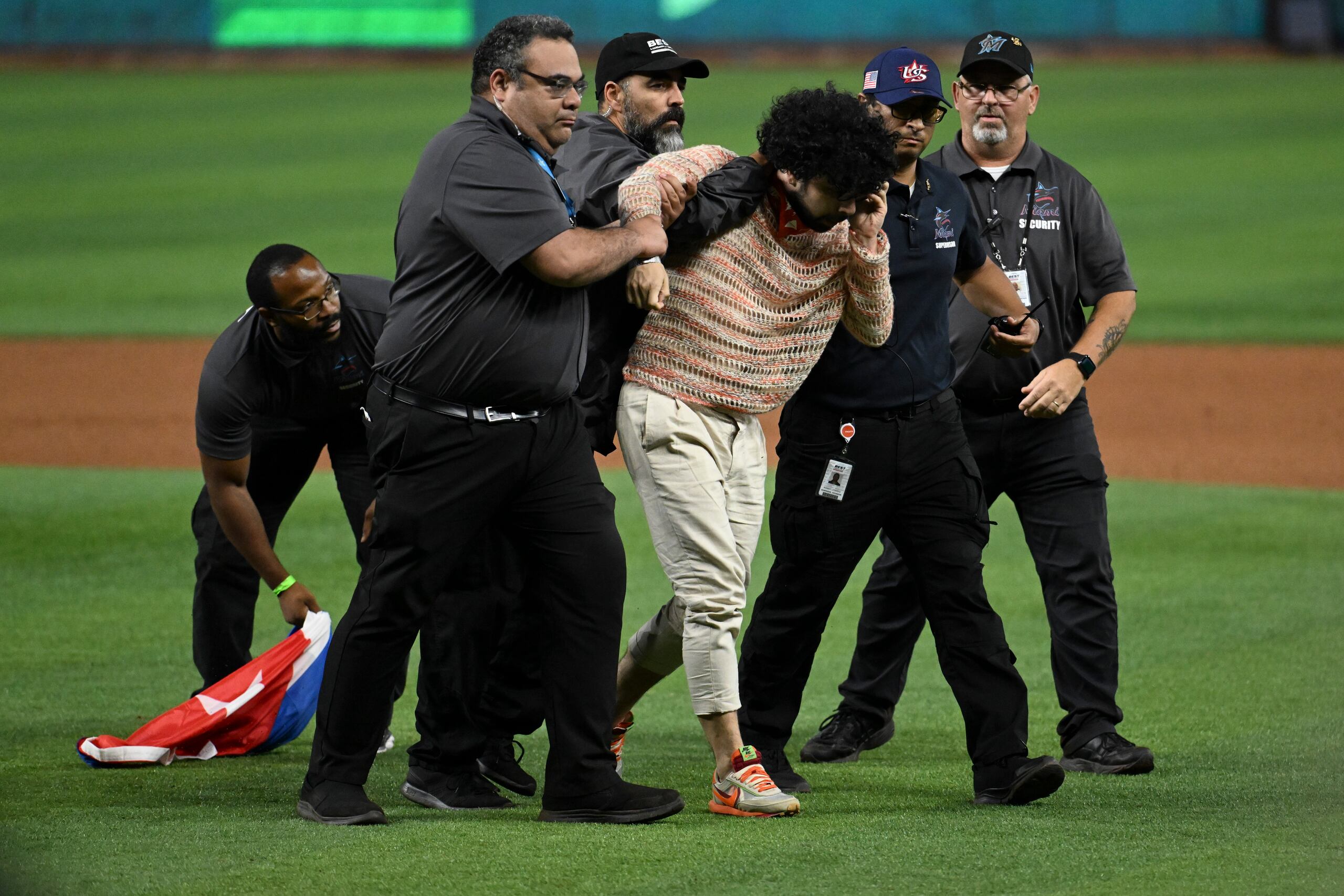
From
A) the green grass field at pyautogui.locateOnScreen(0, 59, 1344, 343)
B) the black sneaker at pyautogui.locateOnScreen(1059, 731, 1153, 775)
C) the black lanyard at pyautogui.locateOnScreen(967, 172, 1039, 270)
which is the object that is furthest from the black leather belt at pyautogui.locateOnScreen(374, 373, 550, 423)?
the green grass field at pyautogui.locateOnScreen(0, 59, 1344, 343)

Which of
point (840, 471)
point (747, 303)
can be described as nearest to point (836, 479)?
point (840, 471)

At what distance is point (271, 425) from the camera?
6.49 meters

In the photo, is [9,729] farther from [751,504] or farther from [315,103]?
[315,103]

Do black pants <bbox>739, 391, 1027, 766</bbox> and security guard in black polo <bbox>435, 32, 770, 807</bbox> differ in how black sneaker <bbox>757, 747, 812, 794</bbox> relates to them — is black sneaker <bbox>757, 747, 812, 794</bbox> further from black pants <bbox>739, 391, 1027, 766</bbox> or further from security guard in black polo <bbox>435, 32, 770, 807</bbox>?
security guard in black polo <bbox>435, 32, 770, 807</bbox>

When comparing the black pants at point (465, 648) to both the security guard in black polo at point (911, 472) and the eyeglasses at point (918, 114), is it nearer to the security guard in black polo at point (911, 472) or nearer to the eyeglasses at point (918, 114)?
the security guard in black polo at point (911, 472)

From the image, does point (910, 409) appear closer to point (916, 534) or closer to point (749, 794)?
point (916, 534)

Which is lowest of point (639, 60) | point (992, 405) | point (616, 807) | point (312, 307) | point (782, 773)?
point (782, 773)

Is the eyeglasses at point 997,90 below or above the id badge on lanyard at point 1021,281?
above

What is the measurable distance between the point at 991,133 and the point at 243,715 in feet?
11.0

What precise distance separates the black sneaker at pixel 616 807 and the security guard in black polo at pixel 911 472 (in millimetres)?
626

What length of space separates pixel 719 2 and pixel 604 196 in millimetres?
32014

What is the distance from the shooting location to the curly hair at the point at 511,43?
15.8 feet

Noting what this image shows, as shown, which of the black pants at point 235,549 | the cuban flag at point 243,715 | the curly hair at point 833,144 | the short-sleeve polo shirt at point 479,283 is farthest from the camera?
the black pants at point 235,549

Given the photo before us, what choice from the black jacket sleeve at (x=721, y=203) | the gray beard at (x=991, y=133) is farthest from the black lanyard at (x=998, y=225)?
the black jacket sleeve at (x=721, y=203)
